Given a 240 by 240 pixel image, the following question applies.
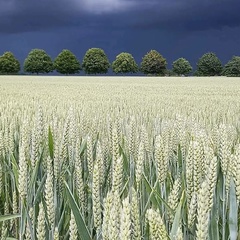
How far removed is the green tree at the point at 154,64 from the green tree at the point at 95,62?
256 inches

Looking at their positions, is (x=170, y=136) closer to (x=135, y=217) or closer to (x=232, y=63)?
(x=135, y=217)

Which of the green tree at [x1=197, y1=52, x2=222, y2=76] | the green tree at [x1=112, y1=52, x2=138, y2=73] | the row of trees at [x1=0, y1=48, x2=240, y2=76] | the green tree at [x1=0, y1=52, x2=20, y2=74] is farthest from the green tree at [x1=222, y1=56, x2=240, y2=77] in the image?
the green tree at [x1=0, y1=52, x2=20, y2=74]

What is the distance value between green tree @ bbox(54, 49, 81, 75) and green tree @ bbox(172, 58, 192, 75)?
1760 cm

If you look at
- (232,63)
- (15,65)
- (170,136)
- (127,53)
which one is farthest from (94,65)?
(170,136)

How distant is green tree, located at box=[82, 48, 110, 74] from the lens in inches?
2724

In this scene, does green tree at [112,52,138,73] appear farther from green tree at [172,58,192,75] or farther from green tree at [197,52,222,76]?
green tree at [197,52,222,76]

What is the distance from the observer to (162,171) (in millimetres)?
1167

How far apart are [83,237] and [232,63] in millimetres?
66716

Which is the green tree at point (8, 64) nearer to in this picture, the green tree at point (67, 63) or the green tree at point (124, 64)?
the green tree at point (67, 63)

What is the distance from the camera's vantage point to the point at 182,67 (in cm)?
7275

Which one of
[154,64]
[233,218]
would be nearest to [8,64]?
[154,64]

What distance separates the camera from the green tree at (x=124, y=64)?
70.1 m

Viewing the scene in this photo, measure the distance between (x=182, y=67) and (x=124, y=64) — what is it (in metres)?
10.8

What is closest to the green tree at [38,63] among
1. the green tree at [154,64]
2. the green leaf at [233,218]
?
the green tree at [154,64]
